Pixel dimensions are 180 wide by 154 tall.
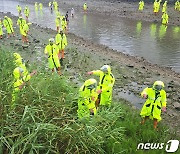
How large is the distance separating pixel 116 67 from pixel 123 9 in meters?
23.0

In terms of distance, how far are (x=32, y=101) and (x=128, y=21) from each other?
25383 mm

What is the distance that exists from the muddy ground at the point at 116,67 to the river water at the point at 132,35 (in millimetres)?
1283

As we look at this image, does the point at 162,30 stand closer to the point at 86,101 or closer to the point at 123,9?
the point at 123,9

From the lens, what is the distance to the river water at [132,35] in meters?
17.8

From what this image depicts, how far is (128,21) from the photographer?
1174 inches

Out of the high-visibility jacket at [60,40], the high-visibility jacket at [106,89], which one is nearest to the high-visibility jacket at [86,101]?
the high-visibility jacket at [106,89]

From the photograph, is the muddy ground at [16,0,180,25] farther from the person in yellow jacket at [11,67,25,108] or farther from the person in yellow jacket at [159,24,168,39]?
the person in yellow jacket at [11,67,25,108]

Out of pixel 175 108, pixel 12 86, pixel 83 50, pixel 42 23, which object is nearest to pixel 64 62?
pixel 83 50

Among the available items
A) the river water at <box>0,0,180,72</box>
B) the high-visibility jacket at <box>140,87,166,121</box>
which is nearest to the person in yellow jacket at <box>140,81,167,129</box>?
the high-visibility jacket at <box>140,87,166,121</box>

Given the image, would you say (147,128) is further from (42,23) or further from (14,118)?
(42,23)

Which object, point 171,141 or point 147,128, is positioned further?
point 147,128

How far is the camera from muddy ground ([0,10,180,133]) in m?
11.1

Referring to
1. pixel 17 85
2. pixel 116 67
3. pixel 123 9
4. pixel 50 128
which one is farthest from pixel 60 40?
pixel 123 9

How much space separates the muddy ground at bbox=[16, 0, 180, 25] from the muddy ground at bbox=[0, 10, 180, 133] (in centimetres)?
1226
